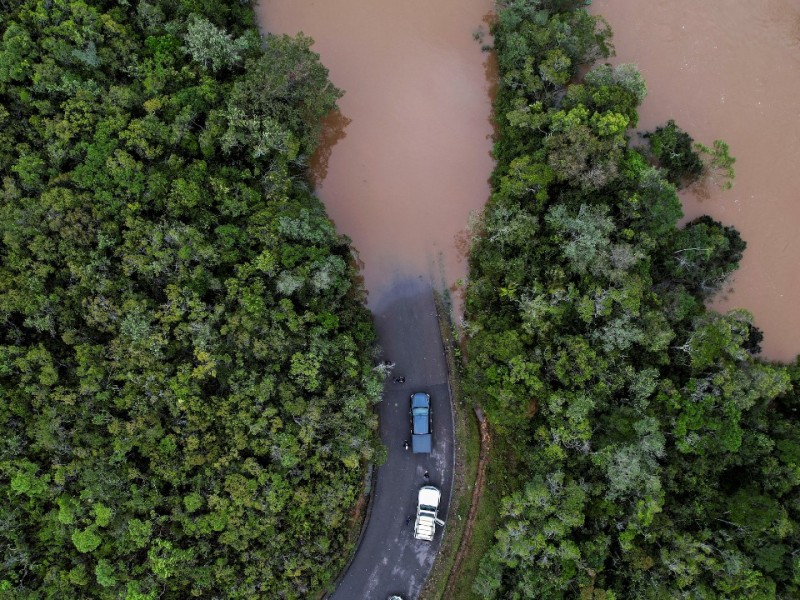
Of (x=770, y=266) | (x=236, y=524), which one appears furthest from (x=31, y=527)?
(x=770, y=266)

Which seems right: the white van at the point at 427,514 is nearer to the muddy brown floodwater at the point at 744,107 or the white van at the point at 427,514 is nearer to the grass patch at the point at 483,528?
the grass patch at the point at 483,528

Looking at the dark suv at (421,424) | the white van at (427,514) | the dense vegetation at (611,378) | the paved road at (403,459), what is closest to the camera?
the dense vegetation at (611,378)

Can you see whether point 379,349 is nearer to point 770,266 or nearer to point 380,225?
point 380,225

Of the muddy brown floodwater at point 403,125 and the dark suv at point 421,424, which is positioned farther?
the muddy brown floodwater at point 403,125

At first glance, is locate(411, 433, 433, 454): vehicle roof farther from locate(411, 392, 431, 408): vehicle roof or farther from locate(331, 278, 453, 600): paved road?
locate(411, 392, 431, 408): vehicle roof

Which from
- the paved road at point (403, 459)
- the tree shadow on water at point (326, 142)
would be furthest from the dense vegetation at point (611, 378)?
the tree shadow on water at point (326, 142)

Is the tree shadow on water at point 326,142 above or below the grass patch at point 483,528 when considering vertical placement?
above

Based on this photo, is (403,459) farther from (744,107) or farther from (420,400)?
(744,107)
